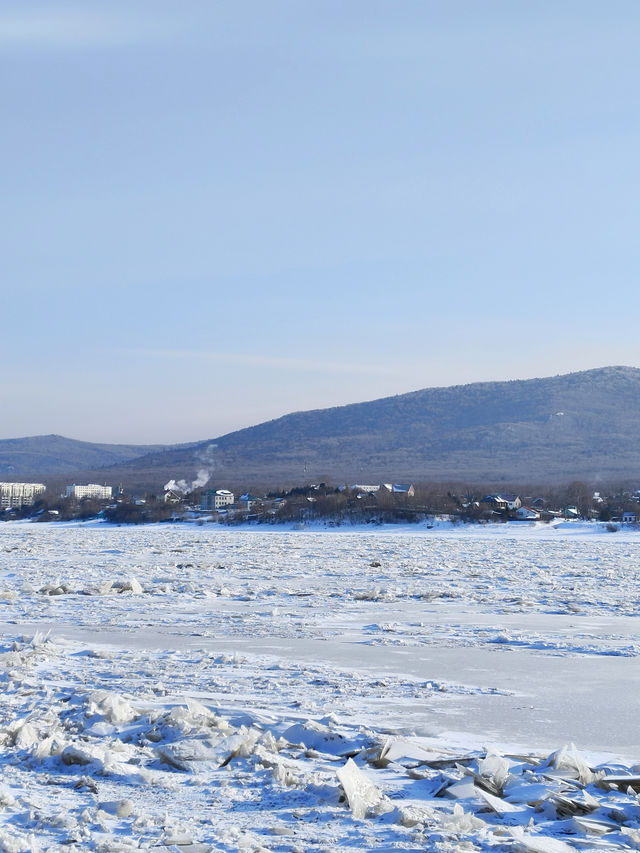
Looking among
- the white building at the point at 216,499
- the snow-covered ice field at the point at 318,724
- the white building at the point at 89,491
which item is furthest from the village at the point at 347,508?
the snow-covered ice field at the point at 318,724

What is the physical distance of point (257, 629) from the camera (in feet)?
37.4

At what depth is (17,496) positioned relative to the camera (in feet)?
368

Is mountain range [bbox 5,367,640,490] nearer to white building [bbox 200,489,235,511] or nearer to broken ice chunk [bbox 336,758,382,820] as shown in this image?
white building [bbox 200,489,235,511]

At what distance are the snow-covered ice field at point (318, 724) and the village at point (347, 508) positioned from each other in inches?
1782

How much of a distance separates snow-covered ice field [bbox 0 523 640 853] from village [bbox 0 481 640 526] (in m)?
45.3

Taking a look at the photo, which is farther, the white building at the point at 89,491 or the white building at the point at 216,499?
the white building at the point at 89,491

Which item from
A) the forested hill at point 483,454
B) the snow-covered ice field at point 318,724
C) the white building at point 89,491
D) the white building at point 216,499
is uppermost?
the forested hill at point 483,454

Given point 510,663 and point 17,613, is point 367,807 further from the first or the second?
point 17,613

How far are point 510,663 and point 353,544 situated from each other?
93.0ft

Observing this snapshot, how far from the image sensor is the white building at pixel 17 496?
101m

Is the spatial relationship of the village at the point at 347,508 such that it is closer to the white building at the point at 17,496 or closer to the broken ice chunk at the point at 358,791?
the white building at the point at 17,496

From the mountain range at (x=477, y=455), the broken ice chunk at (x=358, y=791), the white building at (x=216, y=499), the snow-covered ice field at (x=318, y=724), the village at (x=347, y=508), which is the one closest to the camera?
the snow-covered ice field at (x=318, y=724)

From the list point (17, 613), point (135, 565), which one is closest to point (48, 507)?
point (135, 565)

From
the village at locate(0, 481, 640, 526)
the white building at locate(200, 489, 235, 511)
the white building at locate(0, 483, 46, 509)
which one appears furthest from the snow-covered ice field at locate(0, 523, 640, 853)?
the white building at locate(0, 483, 46, 509)
